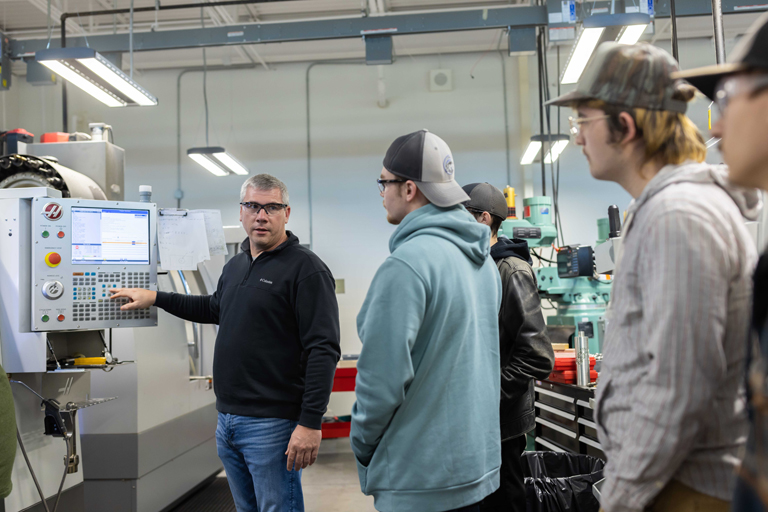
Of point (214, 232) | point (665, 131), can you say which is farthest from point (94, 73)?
point (665, 131)

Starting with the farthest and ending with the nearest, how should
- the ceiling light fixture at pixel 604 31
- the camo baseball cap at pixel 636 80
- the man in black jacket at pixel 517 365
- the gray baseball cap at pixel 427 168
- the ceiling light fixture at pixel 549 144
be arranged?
the ceiling light fixture at pixel 549 144 < the ceiling light fixture at pixel 604 31 < the man in black jacket at pixel 517 365 < the gray baseball cap at pixel 427 168 < the camo baseball cap at pixel 636 80

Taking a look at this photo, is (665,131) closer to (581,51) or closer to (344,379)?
(581,51)

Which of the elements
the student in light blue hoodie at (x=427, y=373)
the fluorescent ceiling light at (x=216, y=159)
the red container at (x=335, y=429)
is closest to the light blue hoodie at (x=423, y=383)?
the student in light blue hoodie at (x=427, y=373)

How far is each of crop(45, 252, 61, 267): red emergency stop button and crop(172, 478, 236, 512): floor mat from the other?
2.14 m

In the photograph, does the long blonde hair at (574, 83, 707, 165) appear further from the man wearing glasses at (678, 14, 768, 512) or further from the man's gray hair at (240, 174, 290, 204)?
the man's gray hair at (240, 174, 290, 204)

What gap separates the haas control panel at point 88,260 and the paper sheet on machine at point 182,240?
5cm

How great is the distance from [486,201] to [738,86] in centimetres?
149

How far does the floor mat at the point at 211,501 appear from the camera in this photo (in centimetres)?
358

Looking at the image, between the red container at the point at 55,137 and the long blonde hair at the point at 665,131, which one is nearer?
the long blonde hair at the point at 665,131

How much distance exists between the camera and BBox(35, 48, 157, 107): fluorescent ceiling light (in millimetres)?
3592

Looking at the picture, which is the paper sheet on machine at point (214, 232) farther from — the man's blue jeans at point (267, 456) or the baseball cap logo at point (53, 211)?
the man's blue jeans at point (267, 456)

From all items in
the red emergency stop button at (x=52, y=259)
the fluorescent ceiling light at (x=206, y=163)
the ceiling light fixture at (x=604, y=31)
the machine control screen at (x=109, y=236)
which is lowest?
the red emergency stop button at (x=52, y=259)

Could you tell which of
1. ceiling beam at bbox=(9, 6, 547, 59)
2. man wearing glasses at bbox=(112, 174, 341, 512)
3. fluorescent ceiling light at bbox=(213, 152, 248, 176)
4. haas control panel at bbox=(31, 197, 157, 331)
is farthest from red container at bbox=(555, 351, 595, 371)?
fluorescent ceiling light at bbox=(213, 152, 248, 176)

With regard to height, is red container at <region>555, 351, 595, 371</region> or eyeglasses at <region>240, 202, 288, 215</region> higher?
eyeglasses at <region>240, 202, 288, 215</region>
